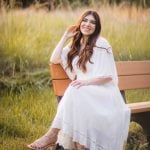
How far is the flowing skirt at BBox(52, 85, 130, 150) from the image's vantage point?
13.5 feet

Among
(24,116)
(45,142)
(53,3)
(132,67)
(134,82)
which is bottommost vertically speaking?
(45,142)

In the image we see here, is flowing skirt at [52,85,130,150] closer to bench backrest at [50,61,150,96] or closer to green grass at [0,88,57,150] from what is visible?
bench backrest at [50,61,150,96]

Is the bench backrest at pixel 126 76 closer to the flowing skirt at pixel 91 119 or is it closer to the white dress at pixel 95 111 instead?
the white dress at pixel 95 111

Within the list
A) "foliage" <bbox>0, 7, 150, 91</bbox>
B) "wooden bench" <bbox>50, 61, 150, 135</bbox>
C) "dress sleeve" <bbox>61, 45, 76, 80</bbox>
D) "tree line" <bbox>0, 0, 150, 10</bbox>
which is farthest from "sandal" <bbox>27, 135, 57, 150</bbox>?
"tree line" <bbox>0, 0, 150, 10</bbox>

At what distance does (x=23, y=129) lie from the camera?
4.75 m

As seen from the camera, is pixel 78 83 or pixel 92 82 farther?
pixel 92 82

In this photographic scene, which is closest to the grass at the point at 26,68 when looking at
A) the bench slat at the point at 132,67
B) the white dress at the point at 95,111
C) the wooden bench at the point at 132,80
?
the wooden bench at the point at 132,80

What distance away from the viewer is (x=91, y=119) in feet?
13.6

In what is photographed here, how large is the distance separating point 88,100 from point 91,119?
5.7 inches

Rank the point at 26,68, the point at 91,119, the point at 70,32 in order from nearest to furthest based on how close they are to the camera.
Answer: the point at 91,119
the point at 70,32
the point at 26,68

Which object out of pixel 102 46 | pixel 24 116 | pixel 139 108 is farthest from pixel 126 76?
pixel 24 116

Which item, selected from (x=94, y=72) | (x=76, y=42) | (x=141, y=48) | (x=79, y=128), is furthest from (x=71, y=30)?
(x=141, y=48)

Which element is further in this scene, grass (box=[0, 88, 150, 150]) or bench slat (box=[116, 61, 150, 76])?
bench slat (box=[116, 61, 150, 76])

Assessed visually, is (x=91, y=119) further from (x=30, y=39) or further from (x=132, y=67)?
(x=132, y=67)
